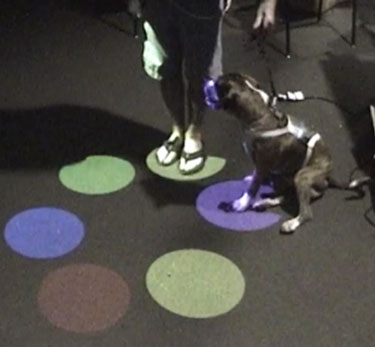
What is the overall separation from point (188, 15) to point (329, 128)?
854 millimetres

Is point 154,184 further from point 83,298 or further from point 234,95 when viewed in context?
point 83,298

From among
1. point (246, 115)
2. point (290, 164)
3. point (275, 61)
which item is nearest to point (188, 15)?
point (246, 115)

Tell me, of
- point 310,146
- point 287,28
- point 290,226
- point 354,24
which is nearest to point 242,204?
point 290,226

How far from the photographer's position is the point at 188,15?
2328 millimetres

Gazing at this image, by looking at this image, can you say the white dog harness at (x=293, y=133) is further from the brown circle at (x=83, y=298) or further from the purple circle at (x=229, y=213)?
the brown circle at (x=83, y=298)

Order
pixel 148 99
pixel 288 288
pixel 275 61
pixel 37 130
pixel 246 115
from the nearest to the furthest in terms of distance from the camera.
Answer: pixel 288 288 → pixel 246 115 → pixel 37 130 → pixel 148 99 → pixel 275 61

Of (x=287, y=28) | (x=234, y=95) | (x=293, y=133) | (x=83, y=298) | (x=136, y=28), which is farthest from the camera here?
(x=136, y=28)

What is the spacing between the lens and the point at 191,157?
8.70 feet

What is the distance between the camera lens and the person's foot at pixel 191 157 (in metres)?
2.64

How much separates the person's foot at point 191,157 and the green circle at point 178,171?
0.7 inches

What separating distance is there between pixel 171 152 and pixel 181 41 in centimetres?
43

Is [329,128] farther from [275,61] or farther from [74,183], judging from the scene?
[74,183]

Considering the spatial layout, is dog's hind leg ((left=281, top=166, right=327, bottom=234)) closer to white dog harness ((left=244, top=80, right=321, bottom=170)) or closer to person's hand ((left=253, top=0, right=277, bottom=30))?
white dog harness ((left=244, top=80, right=321, bottom=170))

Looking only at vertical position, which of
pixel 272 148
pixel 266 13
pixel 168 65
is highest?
pixel 266 13
